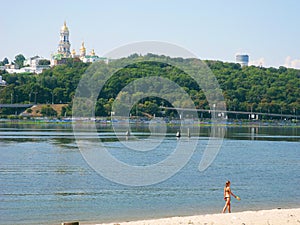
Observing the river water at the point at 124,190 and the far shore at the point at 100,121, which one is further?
the far shore at the point at 100,121

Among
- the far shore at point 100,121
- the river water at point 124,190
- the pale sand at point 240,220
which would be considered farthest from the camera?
the far shore at point 100,121

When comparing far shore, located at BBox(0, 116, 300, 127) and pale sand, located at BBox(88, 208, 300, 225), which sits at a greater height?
far shore, located at BBox(0, 116, 300, 127)

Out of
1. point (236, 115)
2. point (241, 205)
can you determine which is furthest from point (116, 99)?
point (241, 205)

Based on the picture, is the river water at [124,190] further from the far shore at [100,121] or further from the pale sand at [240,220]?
the far shore at [100,121]

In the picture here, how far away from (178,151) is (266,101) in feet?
436

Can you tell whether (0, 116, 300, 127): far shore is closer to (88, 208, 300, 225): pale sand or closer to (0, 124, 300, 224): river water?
(0, 124, 300, 224): river water

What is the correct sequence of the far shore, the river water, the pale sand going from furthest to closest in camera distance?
the far shore < the river water < the pale sand

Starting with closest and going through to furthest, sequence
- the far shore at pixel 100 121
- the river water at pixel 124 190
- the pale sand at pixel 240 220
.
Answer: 1. the pale sand at pixel 240 220
2. the river water at pixel 124 190
3. the far shore at pixel 100 121

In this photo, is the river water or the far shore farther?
the far shore

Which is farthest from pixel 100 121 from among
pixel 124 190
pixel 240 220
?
pixel 240 220

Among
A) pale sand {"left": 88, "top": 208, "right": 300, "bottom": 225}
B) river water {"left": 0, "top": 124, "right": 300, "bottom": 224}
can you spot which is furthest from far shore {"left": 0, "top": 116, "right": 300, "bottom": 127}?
pale sand {"left": 88, "top": 208, "right": 300, "bottom": 225}

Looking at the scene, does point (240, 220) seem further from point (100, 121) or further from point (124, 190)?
point (100, 121)

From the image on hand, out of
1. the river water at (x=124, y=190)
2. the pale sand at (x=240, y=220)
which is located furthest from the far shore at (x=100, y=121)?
the pale sand at (x=240, y=220)

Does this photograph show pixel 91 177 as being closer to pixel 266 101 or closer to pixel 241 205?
pixel 241 205
